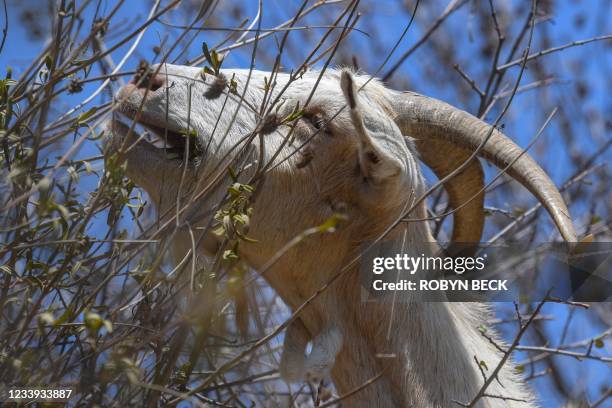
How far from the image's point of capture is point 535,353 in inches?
303

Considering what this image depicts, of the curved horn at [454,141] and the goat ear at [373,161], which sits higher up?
the curved horn at [454,141]

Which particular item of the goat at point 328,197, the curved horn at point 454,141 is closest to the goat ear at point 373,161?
the goat at point 328,197

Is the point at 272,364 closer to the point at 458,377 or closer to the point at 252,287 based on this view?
the point at 252,287

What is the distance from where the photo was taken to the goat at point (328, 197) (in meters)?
4.18

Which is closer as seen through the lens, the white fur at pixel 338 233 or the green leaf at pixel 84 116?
the green leaf at pixel 84 116

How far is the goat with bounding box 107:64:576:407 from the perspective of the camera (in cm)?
418

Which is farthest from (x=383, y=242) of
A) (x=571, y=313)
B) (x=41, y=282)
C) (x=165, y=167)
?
(x=571, y=313)

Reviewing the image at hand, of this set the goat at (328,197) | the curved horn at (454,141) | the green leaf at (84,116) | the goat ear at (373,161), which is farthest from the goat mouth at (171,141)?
the curved horn at (454,141)

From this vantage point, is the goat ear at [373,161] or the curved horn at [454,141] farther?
the curved horn at [454,141]

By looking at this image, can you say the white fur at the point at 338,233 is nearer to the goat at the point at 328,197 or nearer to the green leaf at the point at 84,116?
the goat at the point at 328,197

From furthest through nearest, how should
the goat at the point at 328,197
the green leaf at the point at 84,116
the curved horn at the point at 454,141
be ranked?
the curved horn at the point at 454,141 → the goat at the point at 328,197 → the green leaf at the point at 84,116

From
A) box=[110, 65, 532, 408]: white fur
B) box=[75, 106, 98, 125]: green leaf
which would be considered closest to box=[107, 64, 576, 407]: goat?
box=[110, 65, 532, 408]: white fur

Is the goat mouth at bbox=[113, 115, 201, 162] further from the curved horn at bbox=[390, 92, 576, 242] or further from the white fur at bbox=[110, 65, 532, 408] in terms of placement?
the curved horn at bbox=[390, 92, 576, 242]

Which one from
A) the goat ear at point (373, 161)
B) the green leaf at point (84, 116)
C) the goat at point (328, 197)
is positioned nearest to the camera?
the green leaf at point (84, 116)
